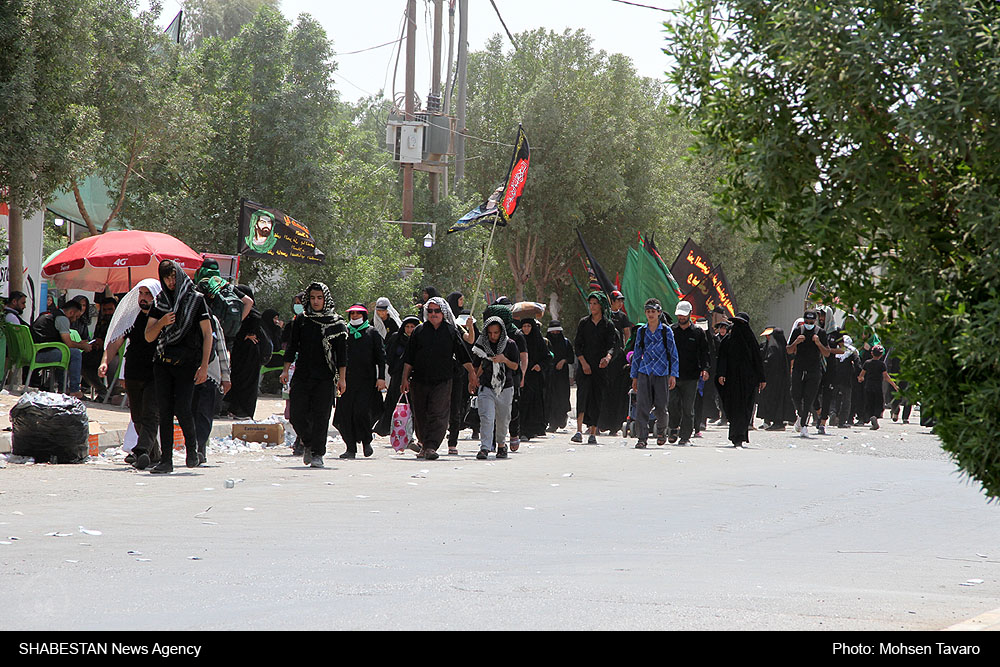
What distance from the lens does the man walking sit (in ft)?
51.6

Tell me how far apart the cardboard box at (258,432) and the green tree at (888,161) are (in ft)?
35.0

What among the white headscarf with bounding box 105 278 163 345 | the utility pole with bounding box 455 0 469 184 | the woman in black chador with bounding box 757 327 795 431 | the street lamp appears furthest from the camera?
the utility pole with bounding box 455 0 469 184

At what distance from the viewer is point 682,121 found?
203 inches

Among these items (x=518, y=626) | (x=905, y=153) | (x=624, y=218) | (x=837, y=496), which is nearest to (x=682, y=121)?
(x=905, y=153)

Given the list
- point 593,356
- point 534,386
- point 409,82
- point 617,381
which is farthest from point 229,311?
point 409,82

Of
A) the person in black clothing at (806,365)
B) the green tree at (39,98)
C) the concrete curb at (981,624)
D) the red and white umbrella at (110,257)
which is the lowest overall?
the concrete curb at (981,624)

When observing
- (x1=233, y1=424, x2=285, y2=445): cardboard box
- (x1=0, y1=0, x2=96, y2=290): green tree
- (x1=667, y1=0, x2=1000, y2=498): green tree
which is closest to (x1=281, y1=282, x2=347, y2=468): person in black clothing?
(x1=233, y1=424, x2=285, y2=445): cardboard box

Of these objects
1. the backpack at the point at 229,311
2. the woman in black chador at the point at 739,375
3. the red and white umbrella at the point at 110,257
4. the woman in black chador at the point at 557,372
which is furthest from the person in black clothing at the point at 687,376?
the red and white umbrella at the point at 110,257

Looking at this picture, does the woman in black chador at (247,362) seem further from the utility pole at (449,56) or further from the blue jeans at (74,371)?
the utility pole at (449,56)

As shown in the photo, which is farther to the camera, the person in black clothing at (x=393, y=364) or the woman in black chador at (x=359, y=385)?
the person in black clothing at (x=393, y=364)

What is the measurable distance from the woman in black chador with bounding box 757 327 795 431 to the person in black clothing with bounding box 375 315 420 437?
7496 mm

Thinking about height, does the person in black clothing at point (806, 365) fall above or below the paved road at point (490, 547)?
above

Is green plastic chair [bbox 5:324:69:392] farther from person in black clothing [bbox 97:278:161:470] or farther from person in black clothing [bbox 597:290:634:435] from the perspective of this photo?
person in black clothing [bbox 597:290:634:435]

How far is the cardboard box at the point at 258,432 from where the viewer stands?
14828 mm
